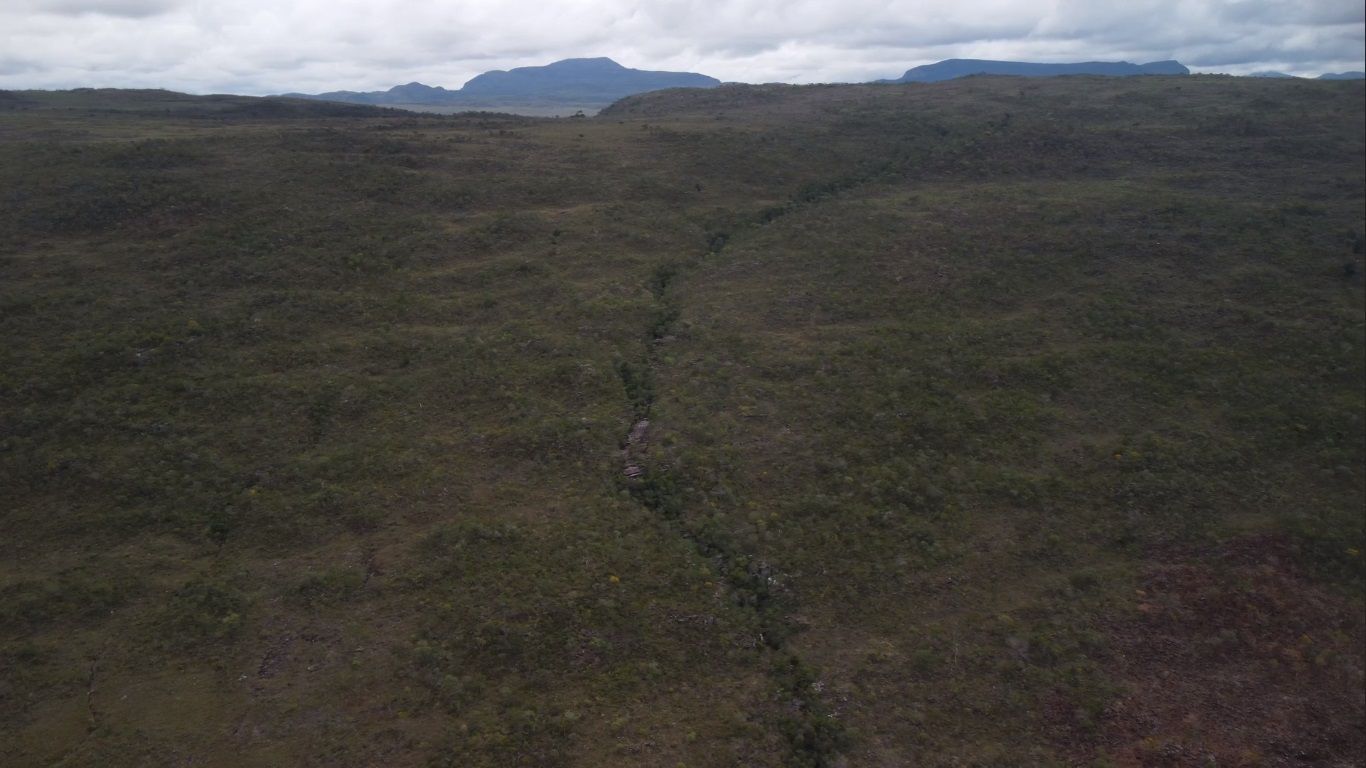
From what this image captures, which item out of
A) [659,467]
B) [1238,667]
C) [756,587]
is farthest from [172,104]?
[1238,667]

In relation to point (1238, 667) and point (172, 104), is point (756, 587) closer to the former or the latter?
point (1238, 667)

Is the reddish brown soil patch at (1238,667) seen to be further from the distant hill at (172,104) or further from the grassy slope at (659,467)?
the distant hill at (172,104)

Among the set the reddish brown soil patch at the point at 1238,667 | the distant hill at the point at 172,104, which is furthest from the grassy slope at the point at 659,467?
the distant hill at the point at 172,104

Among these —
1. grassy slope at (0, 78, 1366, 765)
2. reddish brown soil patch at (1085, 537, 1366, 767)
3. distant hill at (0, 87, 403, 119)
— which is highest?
distant hill at (0, 87, 403, 119)

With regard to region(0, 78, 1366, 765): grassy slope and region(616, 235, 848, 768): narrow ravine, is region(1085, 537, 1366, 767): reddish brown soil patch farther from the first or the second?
region(616, 235, 848, 768): narrow ravine

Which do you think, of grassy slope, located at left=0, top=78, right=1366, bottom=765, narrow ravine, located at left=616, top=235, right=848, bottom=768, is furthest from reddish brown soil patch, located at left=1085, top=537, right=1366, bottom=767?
narrow ravine, located at left=616, top=235, right=848, bottom=768
